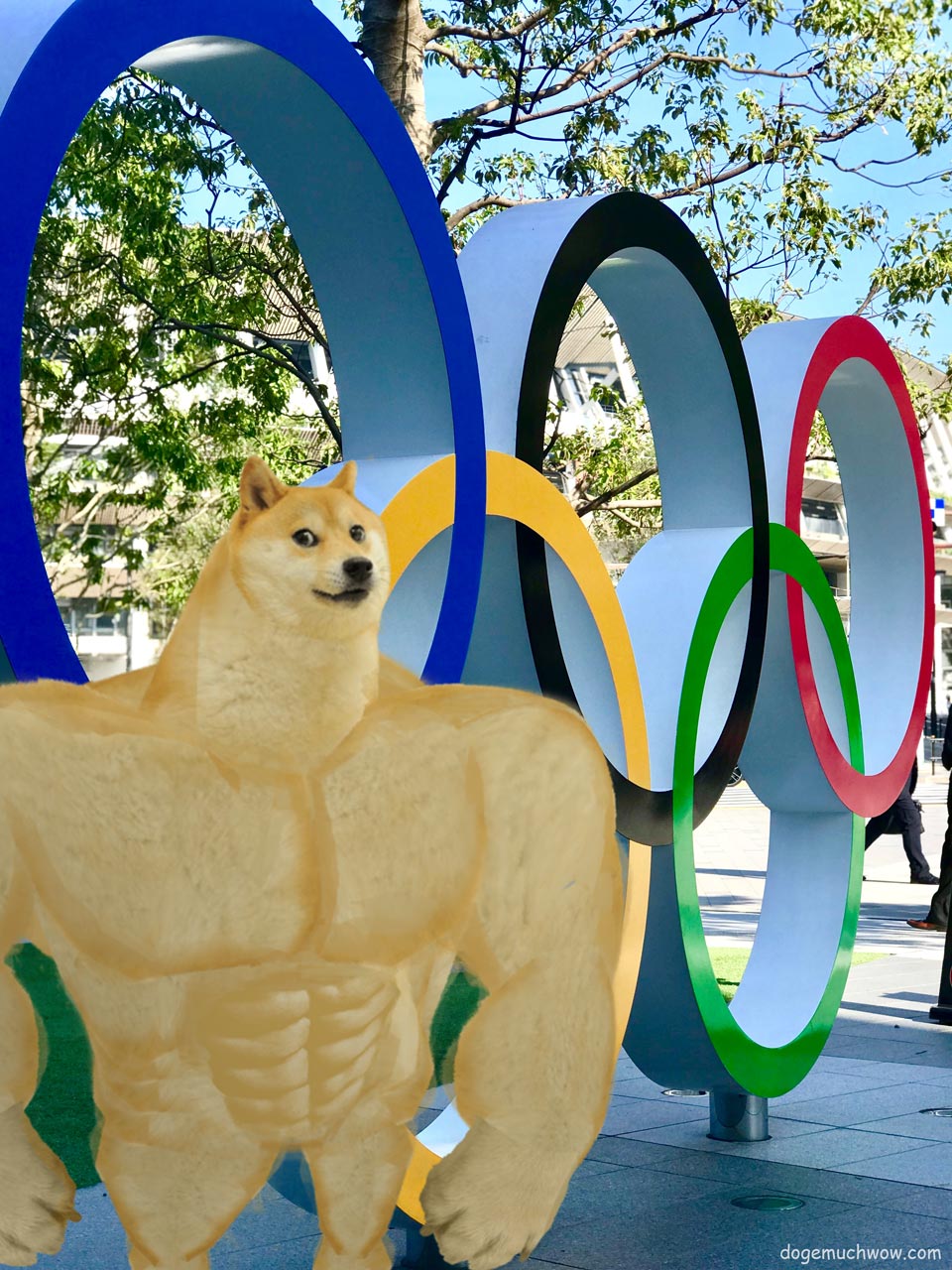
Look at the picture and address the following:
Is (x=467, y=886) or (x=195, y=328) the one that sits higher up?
(x=195, y=328)

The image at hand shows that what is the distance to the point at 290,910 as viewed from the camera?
6.96ft

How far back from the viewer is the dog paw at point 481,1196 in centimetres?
231

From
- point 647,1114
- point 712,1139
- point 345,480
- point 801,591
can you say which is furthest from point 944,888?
point 345,480

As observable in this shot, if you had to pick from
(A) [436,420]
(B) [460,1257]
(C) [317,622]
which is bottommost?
(B) [460,1257]

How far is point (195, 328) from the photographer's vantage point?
7.58m

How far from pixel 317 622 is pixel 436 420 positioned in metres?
1.47

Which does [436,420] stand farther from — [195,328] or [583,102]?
[583,102]

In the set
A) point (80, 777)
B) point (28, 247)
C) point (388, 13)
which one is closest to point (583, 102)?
point (388, 13)

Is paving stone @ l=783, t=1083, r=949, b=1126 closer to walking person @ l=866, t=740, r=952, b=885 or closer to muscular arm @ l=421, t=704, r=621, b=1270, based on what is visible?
muscular arm @ l=421, t=704, r=621, b=1270

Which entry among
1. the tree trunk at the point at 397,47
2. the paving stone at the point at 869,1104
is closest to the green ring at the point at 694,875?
the paving stone at the point at 869,1104

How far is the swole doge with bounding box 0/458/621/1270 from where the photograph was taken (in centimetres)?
207

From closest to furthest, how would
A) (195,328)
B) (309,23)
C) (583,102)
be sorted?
(309,23), (195,328), (583,102)

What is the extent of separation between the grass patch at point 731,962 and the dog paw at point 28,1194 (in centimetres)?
691

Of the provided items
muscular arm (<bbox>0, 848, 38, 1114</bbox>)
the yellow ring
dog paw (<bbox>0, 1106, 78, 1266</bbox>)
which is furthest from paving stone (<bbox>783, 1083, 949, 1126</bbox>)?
muscular arm (<bbox>0, 848, 38, 1114</bbox>)
